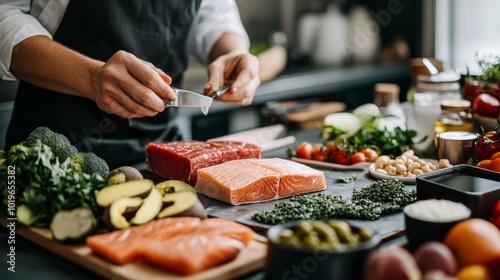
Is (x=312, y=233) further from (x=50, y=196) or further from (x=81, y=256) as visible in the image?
(x=50, y=196)

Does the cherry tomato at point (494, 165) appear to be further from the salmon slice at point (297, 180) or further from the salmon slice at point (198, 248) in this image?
the salmon slice at point (198, 248)

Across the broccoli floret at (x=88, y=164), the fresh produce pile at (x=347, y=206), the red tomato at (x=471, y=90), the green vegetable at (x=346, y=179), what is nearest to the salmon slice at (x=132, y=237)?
the fresh produce pile at (x=347, y=206)

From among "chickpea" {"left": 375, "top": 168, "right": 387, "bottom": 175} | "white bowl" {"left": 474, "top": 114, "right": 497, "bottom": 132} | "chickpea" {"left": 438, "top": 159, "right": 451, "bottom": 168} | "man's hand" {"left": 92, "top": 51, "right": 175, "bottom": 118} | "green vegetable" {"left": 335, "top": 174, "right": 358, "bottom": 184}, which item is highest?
"man's hand" {"left": 92, "top": 51, "right": 175, "bottom": 118}

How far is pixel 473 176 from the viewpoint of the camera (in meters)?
1.71

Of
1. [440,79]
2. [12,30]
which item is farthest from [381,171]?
→ [12,30]

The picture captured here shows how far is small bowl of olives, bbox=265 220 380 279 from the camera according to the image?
1203 mm

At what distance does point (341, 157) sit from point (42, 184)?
1067 millimetres

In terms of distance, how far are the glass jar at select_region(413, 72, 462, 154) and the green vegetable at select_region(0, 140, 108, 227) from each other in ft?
4.15

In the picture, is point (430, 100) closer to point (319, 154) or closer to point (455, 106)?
point (455, 106)

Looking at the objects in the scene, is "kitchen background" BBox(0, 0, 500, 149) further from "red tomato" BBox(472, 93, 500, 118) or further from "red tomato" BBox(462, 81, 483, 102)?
"red tomato" BBox(472, 93, 500, 118)

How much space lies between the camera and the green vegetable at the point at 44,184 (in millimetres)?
1533

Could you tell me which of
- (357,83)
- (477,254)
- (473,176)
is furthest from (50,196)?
(357,83)

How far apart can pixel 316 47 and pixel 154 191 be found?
3045 mm

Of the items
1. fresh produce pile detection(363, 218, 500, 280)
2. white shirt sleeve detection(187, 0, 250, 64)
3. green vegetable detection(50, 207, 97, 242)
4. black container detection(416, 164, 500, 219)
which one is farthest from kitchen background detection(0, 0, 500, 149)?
fresh produce pile detection(363, 218, 500, 280)
